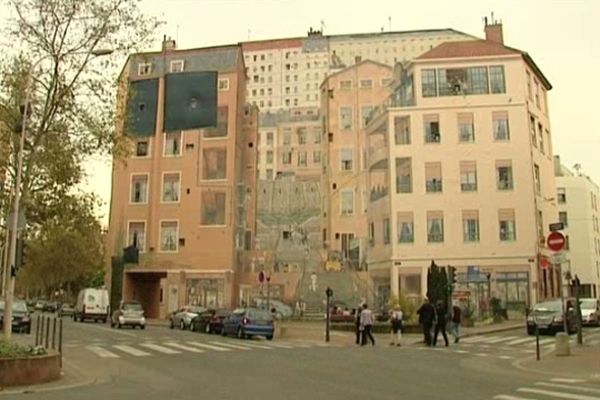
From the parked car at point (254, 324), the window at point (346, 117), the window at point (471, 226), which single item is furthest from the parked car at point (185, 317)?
the window at point (346, 117)

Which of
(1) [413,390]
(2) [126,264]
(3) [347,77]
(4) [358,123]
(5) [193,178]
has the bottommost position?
(1) [413,390]

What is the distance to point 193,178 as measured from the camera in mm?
56312

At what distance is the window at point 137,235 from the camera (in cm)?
5597

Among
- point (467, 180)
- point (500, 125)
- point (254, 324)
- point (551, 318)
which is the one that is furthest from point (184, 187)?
point (551, 318)

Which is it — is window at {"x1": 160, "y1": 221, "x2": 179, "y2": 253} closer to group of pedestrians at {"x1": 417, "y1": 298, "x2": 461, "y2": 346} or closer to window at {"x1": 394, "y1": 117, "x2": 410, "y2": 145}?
window at {"x1": 394, "y1": 117, "x2": 410, "y2": 145}

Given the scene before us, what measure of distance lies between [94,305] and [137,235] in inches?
273

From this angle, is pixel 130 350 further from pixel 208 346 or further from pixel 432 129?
pixel 432 129

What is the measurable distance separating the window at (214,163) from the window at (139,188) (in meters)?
4.80

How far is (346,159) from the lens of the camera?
240 feet

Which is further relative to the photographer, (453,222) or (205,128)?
(205,128)

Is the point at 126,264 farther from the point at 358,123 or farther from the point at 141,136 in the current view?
the point at 358,123

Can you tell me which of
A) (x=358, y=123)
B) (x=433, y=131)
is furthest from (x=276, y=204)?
(x=433, y=131)

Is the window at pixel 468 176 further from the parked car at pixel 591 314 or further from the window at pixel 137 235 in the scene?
the window at pixel 137 235

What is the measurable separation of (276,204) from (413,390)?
3234 inches
